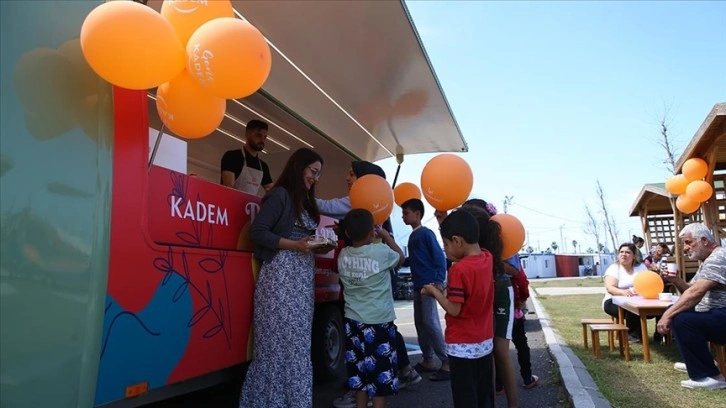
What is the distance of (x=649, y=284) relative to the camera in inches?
225

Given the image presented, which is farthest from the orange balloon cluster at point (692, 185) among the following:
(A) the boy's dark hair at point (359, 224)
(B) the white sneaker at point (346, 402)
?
(A) the boy's dark hair at point (359, 224)

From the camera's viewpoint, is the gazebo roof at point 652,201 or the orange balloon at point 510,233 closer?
the orange balloon at point 510,233

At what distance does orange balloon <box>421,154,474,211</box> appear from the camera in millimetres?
3957

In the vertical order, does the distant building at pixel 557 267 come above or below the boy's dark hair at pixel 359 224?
below

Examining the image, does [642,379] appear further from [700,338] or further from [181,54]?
[181,54]

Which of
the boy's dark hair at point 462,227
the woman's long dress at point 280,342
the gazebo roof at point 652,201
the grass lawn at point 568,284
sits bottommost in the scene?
the grass lawn at point 568,284

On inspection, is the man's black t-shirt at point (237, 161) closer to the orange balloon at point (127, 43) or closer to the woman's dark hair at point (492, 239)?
the woman's dark hair at point (492, 239)

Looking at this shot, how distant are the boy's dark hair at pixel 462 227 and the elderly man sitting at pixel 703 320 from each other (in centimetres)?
266

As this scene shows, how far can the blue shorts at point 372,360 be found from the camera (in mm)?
3475

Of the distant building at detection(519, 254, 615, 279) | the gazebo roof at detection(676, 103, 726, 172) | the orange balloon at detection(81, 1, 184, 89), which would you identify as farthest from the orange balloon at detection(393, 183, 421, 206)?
the distant building at detection(519, 254, 615, 279)

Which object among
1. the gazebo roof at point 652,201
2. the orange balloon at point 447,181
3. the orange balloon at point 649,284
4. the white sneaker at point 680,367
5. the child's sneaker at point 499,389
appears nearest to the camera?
the orange balloon at point 447,181

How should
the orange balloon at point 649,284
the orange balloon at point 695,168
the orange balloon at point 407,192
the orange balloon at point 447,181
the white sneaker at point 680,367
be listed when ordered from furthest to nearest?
the orange balloon at point 695,168 → the orange balloon at point 649,284 → the orange balloon at point 407,192 → the white sneaker at point 680,367 → the orange balloon at point 447,181

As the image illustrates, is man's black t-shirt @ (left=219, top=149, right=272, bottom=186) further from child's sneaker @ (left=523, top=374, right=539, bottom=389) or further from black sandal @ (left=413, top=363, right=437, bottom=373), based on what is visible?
child's sneaker @ (left=523, top=374, right=539, bottom=389)

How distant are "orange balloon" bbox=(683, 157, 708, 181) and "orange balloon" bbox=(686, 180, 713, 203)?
15 cm
